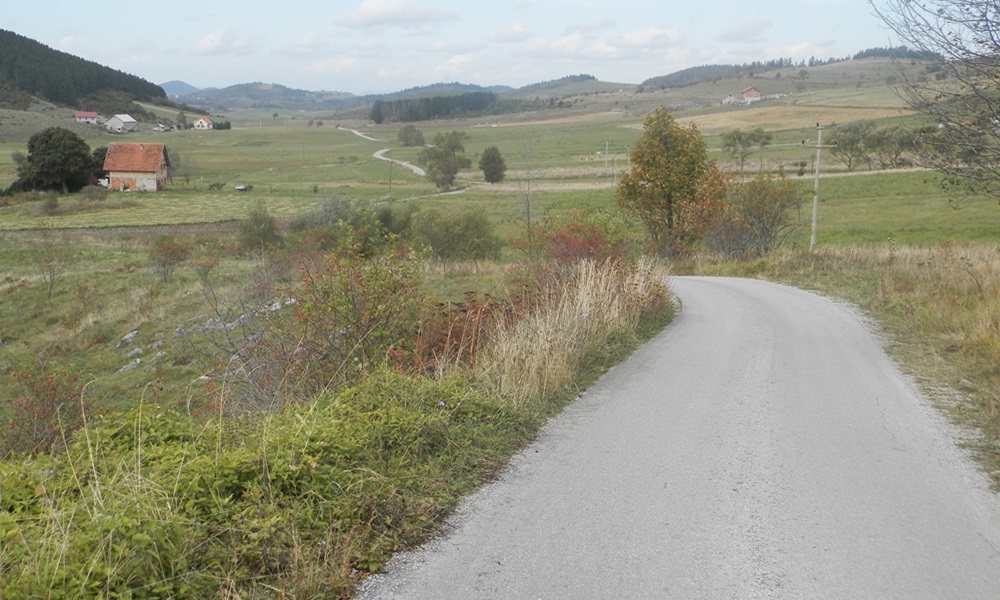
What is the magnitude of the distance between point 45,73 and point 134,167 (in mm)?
118588

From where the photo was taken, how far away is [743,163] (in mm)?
84312

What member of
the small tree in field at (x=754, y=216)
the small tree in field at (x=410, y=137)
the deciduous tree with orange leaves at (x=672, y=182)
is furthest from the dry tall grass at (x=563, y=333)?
the small tree in field at (x=410, y=137)

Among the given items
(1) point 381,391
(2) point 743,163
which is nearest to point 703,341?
(1) point 381,391

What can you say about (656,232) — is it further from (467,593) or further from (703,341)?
(467,593)

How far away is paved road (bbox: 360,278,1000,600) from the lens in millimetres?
4160

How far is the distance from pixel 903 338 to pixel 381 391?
29.7 feet

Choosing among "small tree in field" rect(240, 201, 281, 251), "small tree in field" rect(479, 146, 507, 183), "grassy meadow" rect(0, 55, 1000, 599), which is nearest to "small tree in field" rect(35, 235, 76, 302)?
"grassy meadow" rect(0, 55, 1000, 599)

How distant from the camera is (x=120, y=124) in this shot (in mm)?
157375

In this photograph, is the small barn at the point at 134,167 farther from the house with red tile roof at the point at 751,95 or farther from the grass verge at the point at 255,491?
the house with red tile roof at the point at 751,95

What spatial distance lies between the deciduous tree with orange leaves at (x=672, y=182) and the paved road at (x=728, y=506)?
2652cm

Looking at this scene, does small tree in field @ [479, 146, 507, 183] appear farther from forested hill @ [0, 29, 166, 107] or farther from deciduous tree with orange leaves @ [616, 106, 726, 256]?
forested hill @ [0, 29, 166, 107]

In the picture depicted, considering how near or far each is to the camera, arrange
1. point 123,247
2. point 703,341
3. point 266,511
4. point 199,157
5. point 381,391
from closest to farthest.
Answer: point 266,511 < point 381,391 < point 703,341 < point 123,247 < point 199,157

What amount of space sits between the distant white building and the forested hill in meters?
19.4

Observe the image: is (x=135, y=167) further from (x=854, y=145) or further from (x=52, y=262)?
(x=854, y=145)
